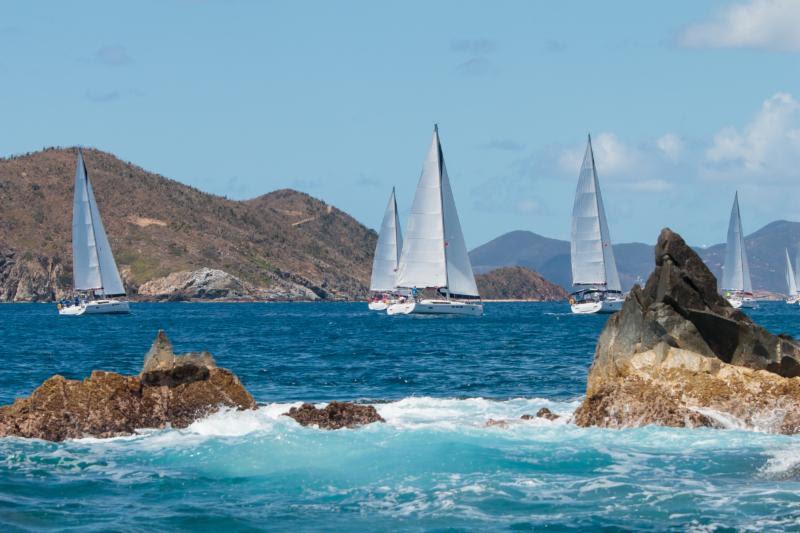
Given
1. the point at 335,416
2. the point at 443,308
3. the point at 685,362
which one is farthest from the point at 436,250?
the point at 335,416

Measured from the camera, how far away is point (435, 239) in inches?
3516

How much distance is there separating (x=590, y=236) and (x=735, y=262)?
44.1m

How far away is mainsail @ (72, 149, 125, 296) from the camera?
103250 millimetres

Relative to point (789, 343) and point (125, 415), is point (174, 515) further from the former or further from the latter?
→ point (789, 343)

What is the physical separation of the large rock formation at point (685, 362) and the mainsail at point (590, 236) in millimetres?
67110

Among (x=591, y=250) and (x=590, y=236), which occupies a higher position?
(x=590, y=236)

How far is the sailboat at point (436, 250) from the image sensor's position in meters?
86.4

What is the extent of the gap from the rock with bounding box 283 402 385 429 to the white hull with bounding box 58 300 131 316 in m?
87.9

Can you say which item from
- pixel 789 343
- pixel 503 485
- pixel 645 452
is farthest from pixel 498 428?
pixel 789 343

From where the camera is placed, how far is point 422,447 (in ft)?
67.7

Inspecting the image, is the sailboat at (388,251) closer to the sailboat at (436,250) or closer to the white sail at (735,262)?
the sailboat at (436,250)

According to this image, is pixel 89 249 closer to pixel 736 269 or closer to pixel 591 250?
pixel 591 250

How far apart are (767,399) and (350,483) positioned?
9.14 m

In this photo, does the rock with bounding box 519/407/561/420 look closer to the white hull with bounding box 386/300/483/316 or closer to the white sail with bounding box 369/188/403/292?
the white hull with bounding box 386/300/483/316
